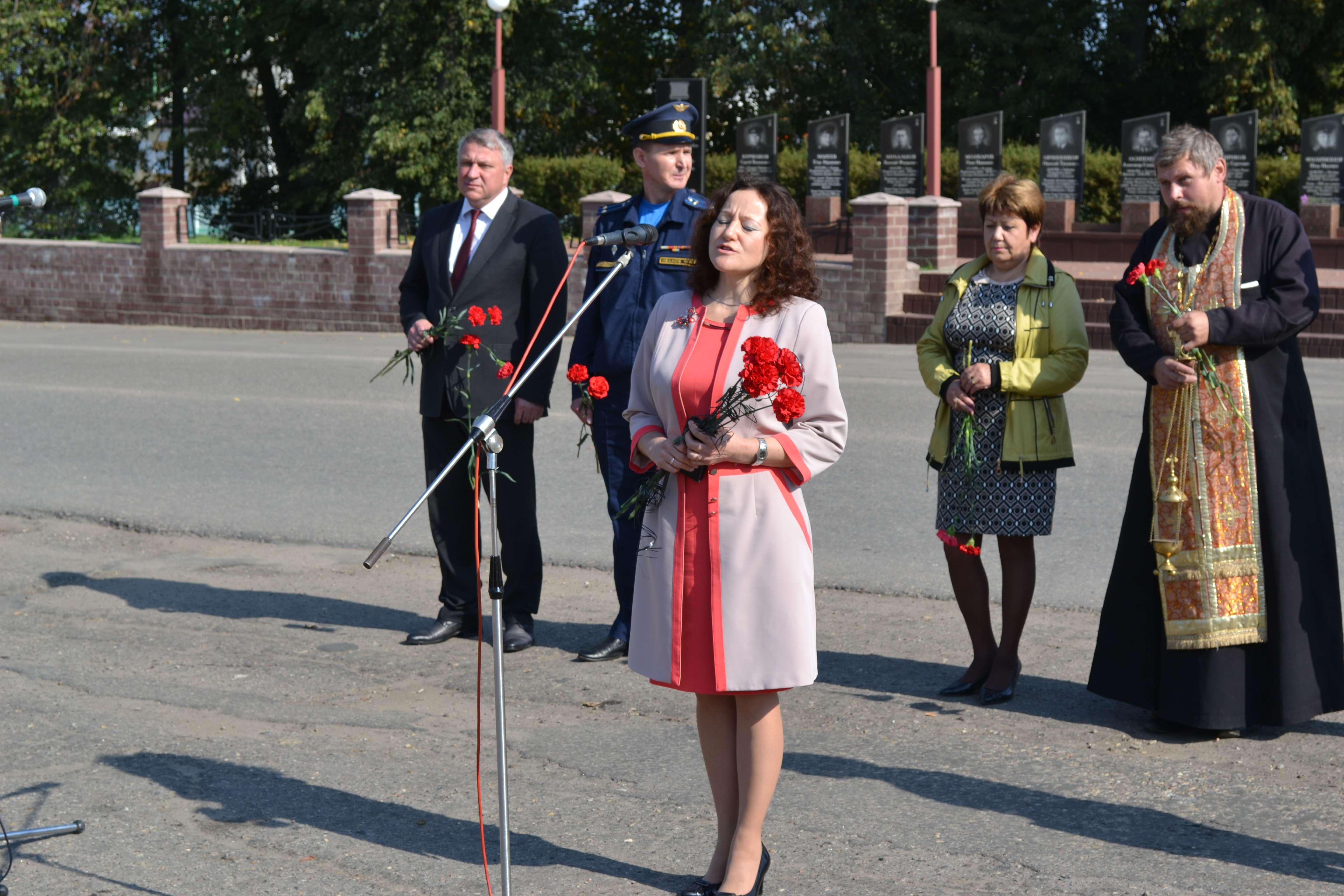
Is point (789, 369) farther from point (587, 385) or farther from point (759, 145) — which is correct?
point (759, 145)

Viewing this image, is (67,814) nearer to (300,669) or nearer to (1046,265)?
(300,669)

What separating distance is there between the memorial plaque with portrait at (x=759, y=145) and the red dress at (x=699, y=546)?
22467mm

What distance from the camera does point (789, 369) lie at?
3320 millimetres

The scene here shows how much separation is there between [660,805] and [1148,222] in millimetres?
20016

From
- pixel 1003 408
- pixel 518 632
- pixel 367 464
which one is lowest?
pixel 518 632

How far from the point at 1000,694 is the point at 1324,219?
1936 centimetres

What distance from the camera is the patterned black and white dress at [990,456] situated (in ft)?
16.8

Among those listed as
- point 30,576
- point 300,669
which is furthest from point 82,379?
point 300,669

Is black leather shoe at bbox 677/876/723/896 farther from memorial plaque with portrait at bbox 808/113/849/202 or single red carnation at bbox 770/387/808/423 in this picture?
memorial plaque with portrait at bbox 808/113/849/202

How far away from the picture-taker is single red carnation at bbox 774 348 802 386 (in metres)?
3.32

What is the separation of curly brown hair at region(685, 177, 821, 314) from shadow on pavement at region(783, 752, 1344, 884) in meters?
1.56

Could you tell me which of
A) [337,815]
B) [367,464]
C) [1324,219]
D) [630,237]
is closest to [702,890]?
[337,815]

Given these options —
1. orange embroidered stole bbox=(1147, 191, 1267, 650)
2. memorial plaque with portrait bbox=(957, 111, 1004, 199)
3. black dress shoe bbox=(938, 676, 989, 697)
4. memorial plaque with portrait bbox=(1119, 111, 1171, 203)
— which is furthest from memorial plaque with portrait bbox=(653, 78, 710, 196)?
orange embroidered stole bbox=(1147, 191, 1267, 650)

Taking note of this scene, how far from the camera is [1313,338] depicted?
15.7 meters
